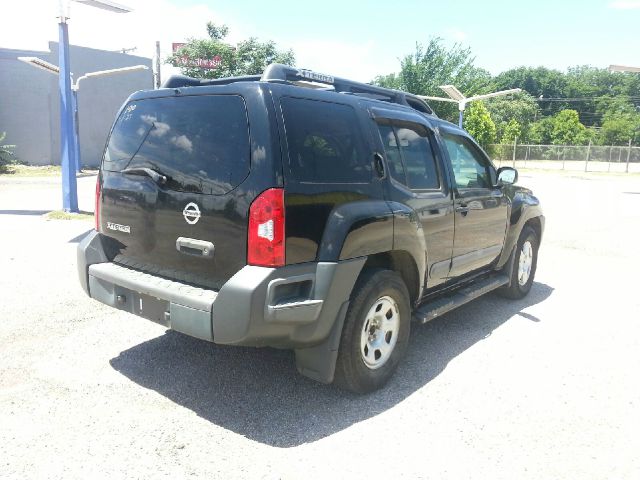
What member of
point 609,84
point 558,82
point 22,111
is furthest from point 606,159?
point 609,84

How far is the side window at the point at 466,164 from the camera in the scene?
476 centimetres

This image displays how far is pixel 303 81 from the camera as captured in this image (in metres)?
3.93

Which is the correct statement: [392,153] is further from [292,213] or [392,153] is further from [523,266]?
[523,266]

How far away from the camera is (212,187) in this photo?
3150 millimetres

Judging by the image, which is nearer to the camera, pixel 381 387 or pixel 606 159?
pixel 381 387

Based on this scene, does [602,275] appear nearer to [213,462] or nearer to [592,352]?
[592,352]

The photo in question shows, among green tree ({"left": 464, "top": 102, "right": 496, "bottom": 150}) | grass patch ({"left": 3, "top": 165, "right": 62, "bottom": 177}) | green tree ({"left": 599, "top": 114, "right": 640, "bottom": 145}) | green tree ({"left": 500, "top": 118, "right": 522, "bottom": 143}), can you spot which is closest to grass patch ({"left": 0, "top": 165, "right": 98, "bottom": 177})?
grass patch ({"left": 3, "top": 165, "right": 62, "bottom": 177})

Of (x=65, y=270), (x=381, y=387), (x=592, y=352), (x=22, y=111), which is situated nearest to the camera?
(x=381, y=387)

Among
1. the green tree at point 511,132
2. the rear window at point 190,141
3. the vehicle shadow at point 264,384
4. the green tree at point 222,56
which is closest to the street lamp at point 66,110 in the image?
the vehicle shadow at point 264,384

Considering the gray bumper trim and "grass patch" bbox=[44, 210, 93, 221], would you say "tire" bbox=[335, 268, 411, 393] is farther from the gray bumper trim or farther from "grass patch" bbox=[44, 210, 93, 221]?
"grass patch" bbox=[44, 210, 93, 221]

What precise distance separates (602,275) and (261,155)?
246 inches

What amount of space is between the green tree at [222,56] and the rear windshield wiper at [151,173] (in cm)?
3655

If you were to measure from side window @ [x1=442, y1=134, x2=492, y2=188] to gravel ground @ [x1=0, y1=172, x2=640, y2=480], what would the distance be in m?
1.37

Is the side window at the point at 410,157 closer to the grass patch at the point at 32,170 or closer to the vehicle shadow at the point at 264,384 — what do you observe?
the vehicle shadow at the point at 264,384
